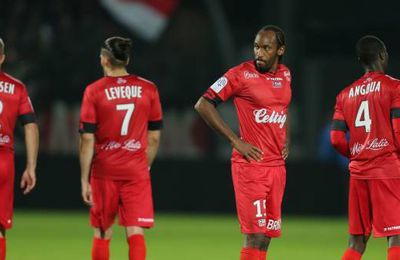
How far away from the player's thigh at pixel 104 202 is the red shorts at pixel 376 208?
2055 mm

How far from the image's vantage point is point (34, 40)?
22938 millimetres

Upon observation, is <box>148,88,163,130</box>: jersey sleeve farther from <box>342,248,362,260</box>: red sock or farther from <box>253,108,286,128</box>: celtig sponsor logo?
<box>342,248,362,260</box>: red sock

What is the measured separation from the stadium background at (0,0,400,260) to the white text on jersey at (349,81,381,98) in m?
6.40

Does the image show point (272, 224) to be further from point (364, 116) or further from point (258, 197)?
point (364, 116)

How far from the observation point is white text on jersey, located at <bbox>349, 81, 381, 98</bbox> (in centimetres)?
1009

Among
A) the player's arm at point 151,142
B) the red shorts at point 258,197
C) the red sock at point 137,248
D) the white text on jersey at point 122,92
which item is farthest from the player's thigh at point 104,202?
the red shorts at point 258,197

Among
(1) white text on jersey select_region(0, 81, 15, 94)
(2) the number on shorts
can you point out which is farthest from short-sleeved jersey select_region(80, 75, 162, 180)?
(2) the number on shorts

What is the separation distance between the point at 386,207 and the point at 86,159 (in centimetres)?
257

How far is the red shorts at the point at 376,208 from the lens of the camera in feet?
33.2

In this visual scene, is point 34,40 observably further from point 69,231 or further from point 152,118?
point 152,118

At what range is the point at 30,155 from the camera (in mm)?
10312

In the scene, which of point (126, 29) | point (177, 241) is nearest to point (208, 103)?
point (177, 241)

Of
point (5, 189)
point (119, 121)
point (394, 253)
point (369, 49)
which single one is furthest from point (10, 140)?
point (394, 253)

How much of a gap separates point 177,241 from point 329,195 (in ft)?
15.7
